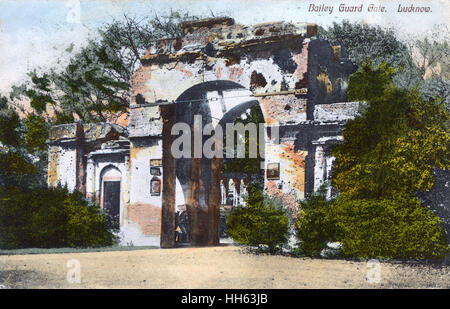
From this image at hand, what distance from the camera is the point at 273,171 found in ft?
39.1

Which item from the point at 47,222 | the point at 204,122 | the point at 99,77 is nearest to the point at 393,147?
the point at 204,122

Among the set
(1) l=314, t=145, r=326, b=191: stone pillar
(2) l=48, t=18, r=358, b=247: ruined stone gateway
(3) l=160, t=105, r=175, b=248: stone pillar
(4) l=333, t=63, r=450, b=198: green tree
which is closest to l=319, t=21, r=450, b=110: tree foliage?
(4) l=333, t=63, r=450, b=198: green tree

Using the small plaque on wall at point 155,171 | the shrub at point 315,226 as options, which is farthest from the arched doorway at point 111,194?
the shrub at point 315,226

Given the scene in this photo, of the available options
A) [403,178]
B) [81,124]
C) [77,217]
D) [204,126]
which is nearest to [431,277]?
[403,178]

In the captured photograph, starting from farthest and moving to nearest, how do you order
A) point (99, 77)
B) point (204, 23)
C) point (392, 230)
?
point (99, 77) < point (204, 23) < point (392, 230)

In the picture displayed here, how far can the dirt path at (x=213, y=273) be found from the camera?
30.0 ft

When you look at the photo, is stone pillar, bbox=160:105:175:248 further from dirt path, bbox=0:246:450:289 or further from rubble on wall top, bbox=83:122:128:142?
dirt path, bbox=0:246:450:289

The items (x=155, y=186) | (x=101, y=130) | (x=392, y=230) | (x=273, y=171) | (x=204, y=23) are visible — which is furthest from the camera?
(x=101, y=130)

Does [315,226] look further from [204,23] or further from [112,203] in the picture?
[112,203]

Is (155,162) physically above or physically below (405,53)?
below

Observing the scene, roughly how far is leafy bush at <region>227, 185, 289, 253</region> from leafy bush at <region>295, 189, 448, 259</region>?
2.33ft

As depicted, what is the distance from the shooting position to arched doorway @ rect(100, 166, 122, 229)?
13289 millimetres

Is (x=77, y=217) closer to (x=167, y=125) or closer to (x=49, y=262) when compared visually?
(x=49, y=262)

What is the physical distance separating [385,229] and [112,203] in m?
6.28
